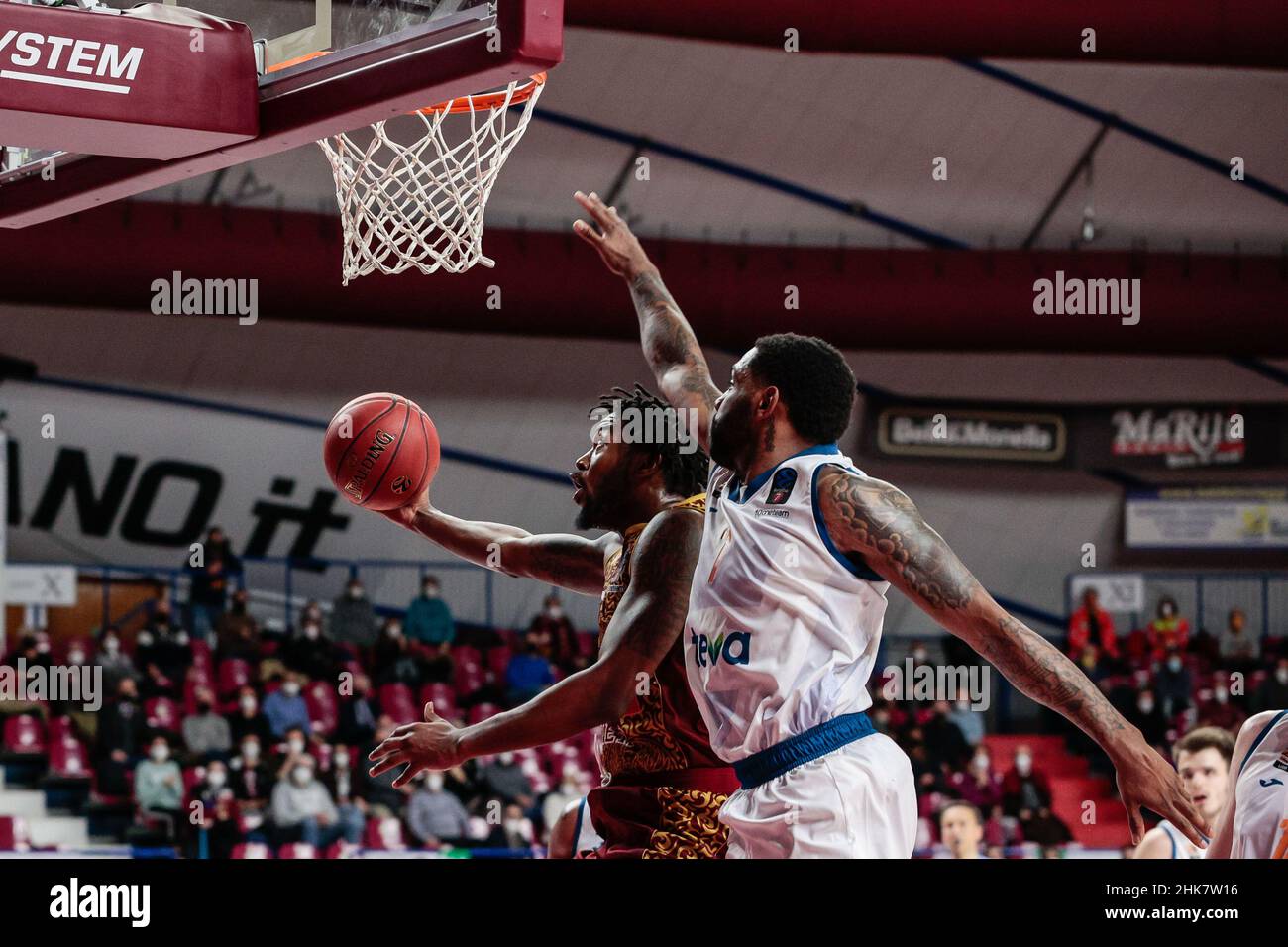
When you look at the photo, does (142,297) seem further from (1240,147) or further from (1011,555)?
(1240,147)

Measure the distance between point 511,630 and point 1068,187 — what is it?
665 cm

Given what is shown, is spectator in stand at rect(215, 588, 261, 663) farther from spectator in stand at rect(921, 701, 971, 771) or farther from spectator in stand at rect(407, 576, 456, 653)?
spectator in stand at rect(921, 701, 971, 771)

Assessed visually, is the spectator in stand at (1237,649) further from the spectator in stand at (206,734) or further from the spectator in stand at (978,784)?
the spectator in stand at (206,734)

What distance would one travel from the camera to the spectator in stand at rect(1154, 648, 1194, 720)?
13594 mm

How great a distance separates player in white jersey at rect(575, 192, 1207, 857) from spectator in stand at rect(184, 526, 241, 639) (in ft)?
32.4

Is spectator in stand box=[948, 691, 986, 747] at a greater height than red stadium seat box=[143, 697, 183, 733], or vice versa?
red stadium seat box=[143, 697, 183, 733]

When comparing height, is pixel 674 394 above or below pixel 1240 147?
below


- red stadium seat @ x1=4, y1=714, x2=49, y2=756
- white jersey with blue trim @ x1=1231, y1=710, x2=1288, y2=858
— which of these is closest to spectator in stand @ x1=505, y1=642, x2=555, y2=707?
red stadium seat @ x1=4, y1=714, x2=49, y2=756

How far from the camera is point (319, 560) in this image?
14.6m

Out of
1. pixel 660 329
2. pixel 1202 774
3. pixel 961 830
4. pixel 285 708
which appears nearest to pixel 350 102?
pixel 660 329

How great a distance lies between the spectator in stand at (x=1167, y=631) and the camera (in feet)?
48.0

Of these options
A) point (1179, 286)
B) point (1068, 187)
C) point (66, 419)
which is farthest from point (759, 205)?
point (66, 419)

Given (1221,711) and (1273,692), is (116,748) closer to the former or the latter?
(1221,711)

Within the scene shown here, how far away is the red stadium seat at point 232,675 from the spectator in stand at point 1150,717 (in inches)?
284
